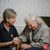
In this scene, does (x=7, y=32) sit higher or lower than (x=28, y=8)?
lower

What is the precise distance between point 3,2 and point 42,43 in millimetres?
992

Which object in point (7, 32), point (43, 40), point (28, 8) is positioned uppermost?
point (28, 8)

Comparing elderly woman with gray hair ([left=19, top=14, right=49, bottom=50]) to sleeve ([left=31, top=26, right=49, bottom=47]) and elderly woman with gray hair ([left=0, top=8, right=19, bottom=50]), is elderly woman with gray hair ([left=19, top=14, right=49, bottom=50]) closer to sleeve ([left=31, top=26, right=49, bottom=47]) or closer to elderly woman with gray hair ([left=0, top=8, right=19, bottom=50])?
sleeve ([left=31, top=26, right=49, bottom=47])

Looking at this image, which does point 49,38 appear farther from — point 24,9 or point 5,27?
point 24,9

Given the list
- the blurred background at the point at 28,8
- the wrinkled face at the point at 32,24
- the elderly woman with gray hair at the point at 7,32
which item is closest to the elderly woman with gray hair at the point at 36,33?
the wrinkled face at the point at 32,24

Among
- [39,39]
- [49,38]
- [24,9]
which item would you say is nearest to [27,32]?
[39,39]

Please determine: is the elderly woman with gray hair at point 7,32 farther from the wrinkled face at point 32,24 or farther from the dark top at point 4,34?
the wrinkled face at point 32,24

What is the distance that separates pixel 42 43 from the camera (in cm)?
96

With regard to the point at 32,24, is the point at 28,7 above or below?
above

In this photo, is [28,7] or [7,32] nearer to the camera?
[7,32]

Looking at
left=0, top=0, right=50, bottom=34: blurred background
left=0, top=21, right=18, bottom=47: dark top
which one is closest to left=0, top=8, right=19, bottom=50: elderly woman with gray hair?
left=0, top=21, right=18, bottom=47: dark top

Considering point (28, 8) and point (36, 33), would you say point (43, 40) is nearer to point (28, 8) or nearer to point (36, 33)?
point (36, 33)

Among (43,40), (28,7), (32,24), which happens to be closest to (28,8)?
(28,7)

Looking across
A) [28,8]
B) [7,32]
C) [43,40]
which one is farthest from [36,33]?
[28,8]
